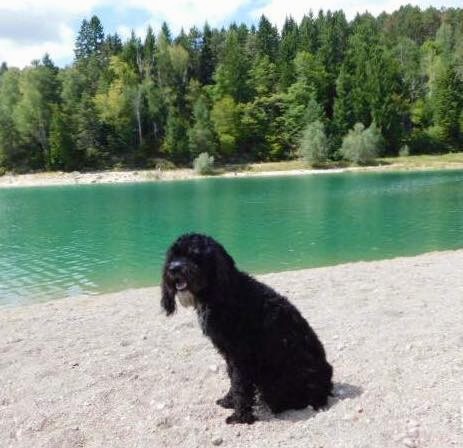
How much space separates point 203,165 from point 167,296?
262ft

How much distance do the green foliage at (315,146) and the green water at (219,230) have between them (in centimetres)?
3051

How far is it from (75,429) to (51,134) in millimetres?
92959

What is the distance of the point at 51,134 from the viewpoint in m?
91.2

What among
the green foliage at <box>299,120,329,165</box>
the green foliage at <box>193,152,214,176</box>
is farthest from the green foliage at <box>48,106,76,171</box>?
the green foliage at <box>299,120,329,165</box>

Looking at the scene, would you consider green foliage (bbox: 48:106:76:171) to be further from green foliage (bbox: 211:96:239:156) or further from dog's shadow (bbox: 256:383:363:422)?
dog's shadow (bbox: 256:383:363:422)

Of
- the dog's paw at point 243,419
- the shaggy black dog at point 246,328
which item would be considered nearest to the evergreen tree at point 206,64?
the shaggy black dog at point 246,328

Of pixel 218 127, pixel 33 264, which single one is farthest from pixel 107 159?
pixel 33 264

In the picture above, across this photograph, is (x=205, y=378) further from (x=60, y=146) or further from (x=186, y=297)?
(x=60, y=146)

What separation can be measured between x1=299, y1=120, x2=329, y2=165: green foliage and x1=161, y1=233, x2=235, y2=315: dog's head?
265 feet

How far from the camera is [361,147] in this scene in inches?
3292

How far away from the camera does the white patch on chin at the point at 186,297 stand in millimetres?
5070

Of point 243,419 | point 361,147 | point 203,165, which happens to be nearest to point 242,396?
point 243,419

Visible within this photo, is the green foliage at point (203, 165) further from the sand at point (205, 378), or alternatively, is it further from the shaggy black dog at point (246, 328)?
the shaggy black dog at point (246, 328)

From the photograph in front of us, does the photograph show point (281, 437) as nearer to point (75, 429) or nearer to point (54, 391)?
point (75, 429)
